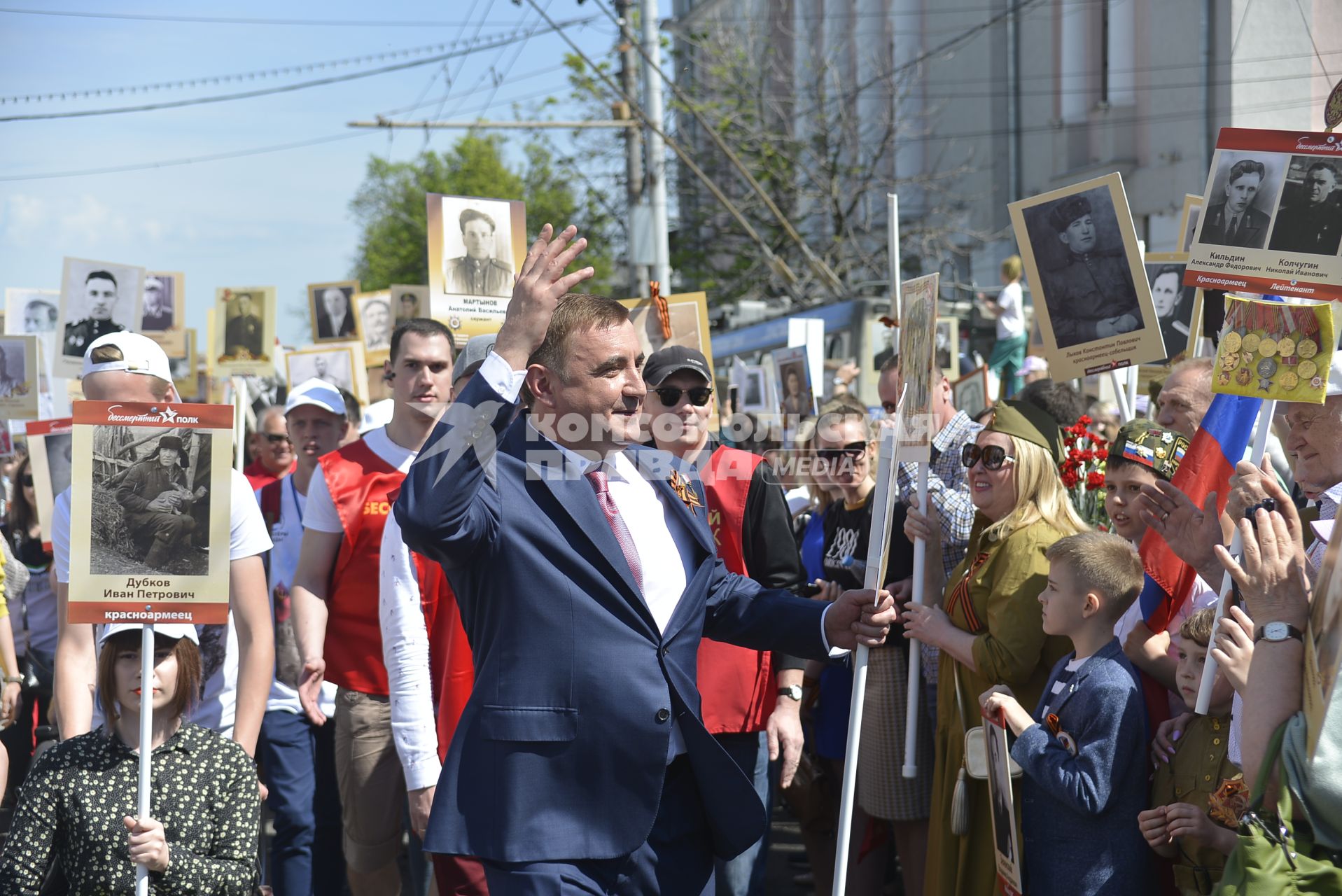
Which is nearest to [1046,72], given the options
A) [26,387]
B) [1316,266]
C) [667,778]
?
[26,387]

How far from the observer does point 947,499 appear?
4789 mm

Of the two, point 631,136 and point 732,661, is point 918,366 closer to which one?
point 732,661

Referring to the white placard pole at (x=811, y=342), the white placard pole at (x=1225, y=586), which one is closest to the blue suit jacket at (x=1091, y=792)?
the white placard pole at (x=1225, y=586)

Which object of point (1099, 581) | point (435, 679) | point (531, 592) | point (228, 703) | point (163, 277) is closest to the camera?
point (531, 592)

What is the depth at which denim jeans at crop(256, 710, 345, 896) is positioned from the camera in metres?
4.93

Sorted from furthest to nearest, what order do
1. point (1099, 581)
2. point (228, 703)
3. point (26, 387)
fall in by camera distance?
point (26, 387)
point (228, 703)
point (1099, 581)

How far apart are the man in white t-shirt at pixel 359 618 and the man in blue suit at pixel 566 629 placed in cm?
161

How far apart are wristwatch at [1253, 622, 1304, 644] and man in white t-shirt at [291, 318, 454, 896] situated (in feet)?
9.22

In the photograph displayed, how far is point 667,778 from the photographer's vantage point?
9.91 feet

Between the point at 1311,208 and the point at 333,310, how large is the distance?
9297 millimetres

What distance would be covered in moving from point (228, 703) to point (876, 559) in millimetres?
Result: 2356

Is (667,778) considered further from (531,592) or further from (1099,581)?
(1099,581)

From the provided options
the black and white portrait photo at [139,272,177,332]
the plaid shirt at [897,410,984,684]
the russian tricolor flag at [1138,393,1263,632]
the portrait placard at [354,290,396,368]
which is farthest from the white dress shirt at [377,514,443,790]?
the portrait placard at [354,290,396,368]

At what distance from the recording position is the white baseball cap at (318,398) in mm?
6000
